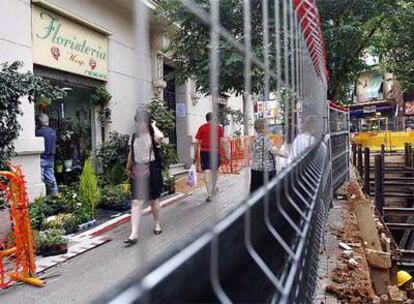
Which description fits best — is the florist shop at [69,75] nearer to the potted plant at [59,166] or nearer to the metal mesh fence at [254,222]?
the potted plant at [59,166]

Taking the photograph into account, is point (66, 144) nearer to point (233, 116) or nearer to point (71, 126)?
point (71, 126)

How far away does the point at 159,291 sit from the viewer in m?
0.71

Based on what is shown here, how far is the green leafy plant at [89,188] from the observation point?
6.85 m

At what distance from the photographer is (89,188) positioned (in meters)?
6.97

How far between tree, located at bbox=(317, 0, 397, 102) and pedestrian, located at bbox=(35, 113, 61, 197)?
590cm

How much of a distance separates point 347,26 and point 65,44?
5.68 m

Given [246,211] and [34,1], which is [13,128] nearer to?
[34,1]

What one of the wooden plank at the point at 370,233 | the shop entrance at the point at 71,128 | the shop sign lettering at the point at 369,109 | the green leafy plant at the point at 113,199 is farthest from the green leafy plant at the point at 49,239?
the shop sign lettering at the point at 369,109

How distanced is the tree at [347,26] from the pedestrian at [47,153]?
232 inches

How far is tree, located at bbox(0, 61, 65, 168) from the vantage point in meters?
5.28

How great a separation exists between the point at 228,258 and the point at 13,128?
508 centimetres

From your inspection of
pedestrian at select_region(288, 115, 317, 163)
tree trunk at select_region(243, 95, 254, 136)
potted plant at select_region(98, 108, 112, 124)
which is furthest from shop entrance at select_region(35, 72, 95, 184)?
tree trunk at select_region(243, 95, 254, 136)

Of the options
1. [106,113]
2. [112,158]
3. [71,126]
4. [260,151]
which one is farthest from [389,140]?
[260,151]

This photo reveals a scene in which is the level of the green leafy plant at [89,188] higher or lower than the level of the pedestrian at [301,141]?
lower
